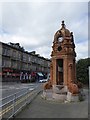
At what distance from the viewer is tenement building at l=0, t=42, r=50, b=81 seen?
65750 millimetres

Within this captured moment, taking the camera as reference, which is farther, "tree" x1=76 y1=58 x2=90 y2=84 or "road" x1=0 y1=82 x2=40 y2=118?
"tree" x1=76 y1=58 x2=90 y2=84

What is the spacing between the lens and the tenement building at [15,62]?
65.8 metres

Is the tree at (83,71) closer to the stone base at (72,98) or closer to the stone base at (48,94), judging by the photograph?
the stone base at (48,94)

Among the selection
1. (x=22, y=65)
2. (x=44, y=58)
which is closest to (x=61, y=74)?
(x=22, y=65)

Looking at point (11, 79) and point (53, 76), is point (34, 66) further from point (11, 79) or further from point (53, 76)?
point (53, 76)

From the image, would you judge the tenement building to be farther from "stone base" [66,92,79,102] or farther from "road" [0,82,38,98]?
"stone base" [66,92,79,102]

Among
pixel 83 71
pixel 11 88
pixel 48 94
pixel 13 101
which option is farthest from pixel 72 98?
pixel 83 71

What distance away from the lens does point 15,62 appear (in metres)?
73.7

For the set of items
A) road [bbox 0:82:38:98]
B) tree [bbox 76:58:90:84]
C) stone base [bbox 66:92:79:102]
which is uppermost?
tree [bbox 76:58:90:84]

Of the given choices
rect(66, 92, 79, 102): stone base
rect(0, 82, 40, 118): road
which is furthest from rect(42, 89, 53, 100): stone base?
rect(66, 92, 79, 102): stone base

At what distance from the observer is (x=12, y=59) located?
71.2 metres

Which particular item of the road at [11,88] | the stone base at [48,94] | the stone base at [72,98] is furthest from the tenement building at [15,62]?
the stone base at [72,98]

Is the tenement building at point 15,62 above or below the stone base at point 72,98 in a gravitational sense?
above

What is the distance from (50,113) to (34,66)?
76.6 metres
